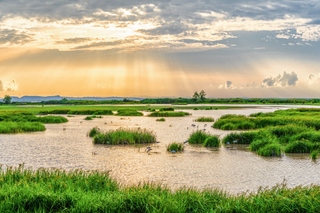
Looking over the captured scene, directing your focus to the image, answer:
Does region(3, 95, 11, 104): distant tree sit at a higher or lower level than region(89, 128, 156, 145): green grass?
higher

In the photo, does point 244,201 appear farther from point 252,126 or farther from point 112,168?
point 252,126

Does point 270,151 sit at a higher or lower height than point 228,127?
higher

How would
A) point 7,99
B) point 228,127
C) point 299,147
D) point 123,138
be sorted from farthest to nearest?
point 7,99 → point 228,127 → point 123,138 → point 299,147

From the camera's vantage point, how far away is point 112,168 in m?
15.5

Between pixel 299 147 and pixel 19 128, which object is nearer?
pixel 299 147

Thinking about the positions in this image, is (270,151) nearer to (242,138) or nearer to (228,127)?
(242,138)

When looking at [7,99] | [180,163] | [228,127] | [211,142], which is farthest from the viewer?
[7,99]

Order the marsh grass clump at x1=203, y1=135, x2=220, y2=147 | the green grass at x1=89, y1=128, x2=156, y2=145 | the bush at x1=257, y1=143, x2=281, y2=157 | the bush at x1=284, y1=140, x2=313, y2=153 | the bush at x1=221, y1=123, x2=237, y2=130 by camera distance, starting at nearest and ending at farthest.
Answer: the bush at x1=257, y1=143, x2=281, y2=157 < the bush at x1=284, y1=140, x2=313, y2=153 < the marsh grass clump at x1=203, y1=135, x2=220, y2=147 < the green grass at x1=89, y1=128, x2=156, y2=145 < the bush at x1=221, y1=123, x2=237, y2=130

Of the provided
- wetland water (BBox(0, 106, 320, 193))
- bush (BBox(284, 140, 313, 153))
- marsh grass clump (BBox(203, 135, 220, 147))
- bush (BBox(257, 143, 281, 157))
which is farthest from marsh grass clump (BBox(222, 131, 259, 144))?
bush (BBox(257, 143, 281, 157))

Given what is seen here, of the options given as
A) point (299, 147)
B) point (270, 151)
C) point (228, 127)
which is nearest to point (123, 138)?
point (270, 151)

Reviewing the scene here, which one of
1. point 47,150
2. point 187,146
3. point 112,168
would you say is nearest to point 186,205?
point 112,168

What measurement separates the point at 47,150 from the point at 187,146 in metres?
11.9

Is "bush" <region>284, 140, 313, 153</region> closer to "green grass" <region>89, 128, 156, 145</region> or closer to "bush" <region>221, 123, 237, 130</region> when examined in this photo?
"green grass" <region>89, 128, 156, 145</region>

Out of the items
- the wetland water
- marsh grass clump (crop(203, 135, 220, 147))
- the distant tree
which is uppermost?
the distant tree
